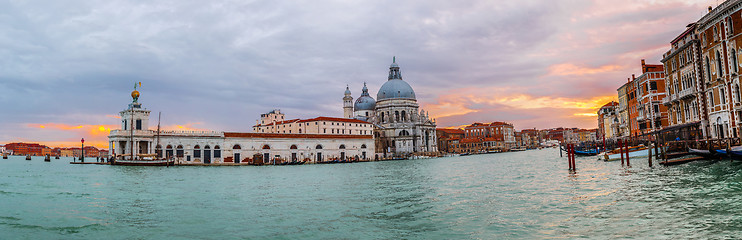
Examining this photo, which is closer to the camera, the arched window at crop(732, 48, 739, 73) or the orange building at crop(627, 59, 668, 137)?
the arched window at crop(732, 48, 739, 73)

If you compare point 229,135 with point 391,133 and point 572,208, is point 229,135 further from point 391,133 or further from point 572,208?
point 572,208

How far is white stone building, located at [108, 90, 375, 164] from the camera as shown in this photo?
52062 mm

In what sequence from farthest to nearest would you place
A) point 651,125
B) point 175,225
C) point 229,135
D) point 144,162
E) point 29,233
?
point 229,135 < point 144,162 < point 651,125 < point 175,225 < point 29,233

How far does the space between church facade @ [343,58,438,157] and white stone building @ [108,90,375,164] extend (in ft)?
60.8

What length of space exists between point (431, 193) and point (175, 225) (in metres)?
A: 8.99

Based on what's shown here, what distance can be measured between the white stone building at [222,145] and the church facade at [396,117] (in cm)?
1853

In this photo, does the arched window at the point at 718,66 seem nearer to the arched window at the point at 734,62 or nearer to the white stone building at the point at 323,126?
the arched window at the point at 734,62

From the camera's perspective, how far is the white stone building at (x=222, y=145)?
52062 mm

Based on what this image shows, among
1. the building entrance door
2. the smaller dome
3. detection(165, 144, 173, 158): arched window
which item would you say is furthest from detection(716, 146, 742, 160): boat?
the smaller dome

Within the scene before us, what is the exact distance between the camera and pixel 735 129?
23844 mm

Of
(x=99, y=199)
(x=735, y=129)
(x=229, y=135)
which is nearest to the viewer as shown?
(x=99, y=199)

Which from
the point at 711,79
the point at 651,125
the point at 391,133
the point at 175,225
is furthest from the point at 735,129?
the point at 391,133

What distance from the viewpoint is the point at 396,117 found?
3819 inches

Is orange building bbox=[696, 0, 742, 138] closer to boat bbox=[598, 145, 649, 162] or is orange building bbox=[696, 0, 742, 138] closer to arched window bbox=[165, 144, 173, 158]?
boat bbox=[598, 145, 649, 162]
